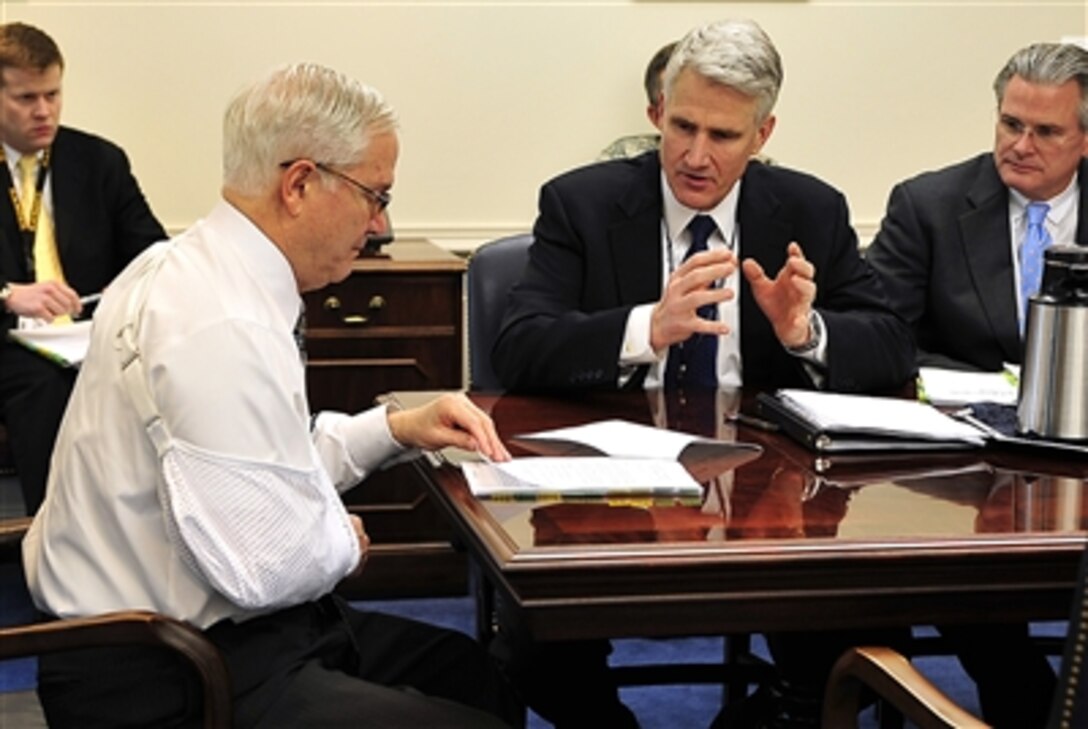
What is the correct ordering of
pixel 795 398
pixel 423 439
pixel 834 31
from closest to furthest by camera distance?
pixel 423 439 < pixel 795 398 < pixel 834 31

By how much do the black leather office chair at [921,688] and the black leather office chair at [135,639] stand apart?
788 mm

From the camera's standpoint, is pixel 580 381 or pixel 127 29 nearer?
pixel 580 381

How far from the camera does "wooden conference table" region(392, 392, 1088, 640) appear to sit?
1931mm

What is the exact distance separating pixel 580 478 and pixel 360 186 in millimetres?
516

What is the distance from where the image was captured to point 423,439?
2.55 metres

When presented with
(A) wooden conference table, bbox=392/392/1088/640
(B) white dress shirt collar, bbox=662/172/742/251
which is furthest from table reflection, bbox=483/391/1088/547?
(B) white dress shirt collar, bbox=662/172/742/251

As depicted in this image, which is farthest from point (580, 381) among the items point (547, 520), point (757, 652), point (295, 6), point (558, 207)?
point (295, 6)

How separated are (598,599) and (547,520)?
195 millimetres

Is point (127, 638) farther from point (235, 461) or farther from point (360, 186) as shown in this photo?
point (360, 186)

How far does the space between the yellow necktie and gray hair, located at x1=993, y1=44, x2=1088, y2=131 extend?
273 cm

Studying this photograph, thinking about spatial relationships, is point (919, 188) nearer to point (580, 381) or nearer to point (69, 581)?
point (580, 381)

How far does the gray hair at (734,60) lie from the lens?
10.2 ft

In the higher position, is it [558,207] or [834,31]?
[834,31]

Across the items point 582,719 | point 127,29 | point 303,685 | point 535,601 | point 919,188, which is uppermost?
point 127,29
